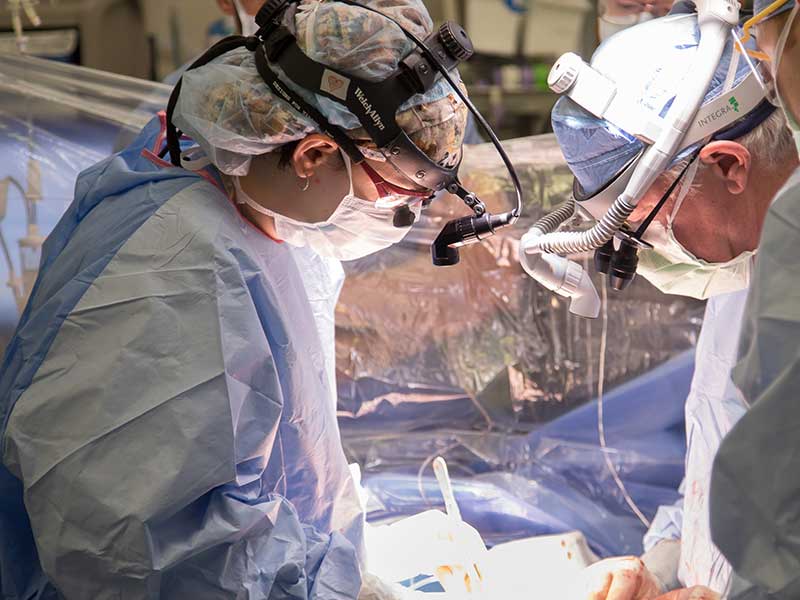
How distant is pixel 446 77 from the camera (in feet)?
4.43

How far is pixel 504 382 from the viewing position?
2369 millimetres

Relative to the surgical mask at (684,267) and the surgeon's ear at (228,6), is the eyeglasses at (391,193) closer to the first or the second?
the surgical mask at (684,267)

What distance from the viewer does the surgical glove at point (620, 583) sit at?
1.67m

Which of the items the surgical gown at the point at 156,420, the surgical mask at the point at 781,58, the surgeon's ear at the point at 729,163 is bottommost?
the surgical gown at the point at 156,420

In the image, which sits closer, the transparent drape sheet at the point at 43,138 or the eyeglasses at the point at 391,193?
the eyeglasses at the point at 391,193

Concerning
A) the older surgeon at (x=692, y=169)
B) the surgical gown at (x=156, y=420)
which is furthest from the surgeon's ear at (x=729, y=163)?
the surgical gown at (x=156, y=420)

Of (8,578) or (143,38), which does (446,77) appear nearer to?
(8,578)

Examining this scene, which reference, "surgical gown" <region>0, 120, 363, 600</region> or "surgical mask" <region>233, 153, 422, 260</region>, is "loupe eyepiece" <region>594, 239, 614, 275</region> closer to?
"surgical mask" <region>233, 153, 422, 260</region>

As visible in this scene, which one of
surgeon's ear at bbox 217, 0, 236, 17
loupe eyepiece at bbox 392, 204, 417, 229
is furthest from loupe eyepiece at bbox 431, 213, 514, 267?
surgeon's ear at bbox 217, 0, 236, 17

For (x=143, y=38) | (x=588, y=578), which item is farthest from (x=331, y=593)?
(x=143, y=38)

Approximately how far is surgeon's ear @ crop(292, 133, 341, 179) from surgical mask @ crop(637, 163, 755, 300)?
0.48 m

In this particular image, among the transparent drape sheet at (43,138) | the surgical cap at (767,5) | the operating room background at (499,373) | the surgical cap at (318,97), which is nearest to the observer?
the surgical cap at (767,5)

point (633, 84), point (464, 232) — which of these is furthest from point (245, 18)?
point (633, 84)

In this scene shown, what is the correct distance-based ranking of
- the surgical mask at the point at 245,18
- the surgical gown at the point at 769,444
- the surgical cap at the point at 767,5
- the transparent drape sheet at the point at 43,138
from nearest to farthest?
the surgical gown at the point at 769,444 → the surgical cap at the point at 767,5 → the transparent drape sheet at the point at 43,138 → the surgical mask at the point at 245,18
